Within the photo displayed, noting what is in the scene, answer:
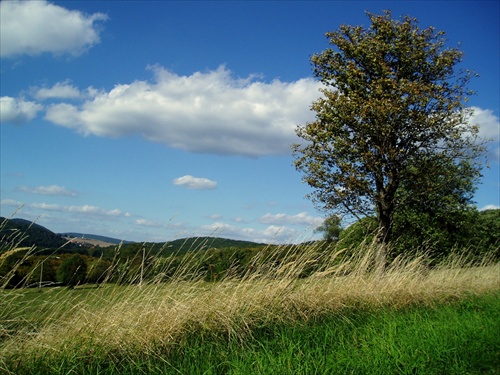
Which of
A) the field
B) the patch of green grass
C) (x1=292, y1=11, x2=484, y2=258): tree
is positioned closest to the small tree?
the field

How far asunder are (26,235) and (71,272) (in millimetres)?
1120

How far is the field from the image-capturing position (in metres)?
4.25

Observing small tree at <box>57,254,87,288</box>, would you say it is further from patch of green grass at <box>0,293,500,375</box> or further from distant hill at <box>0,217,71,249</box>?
patch of green grass at <box>0,293,500,375</box>

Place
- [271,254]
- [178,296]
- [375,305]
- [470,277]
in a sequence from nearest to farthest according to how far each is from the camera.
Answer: [178,296] → [375,305] → [271,254] → [470,277]

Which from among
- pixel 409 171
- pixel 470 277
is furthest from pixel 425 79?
pixel 470 277

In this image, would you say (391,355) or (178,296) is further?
(178,296)

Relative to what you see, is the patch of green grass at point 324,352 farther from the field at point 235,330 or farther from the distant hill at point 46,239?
the distant hill at point 46,239

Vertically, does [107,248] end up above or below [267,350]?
above

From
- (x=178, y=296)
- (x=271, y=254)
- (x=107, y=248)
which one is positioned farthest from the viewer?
(x=271, y=254)

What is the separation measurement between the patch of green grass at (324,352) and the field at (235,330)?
2cm

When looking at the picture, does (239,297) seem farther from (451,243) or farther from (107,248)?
(451,243)

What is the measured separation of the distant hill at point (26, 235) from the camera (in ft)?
16.2

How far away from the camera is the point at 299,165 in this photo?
52.3 feet

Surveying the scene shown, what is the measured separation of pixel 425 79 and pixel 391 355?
44.7 feet
